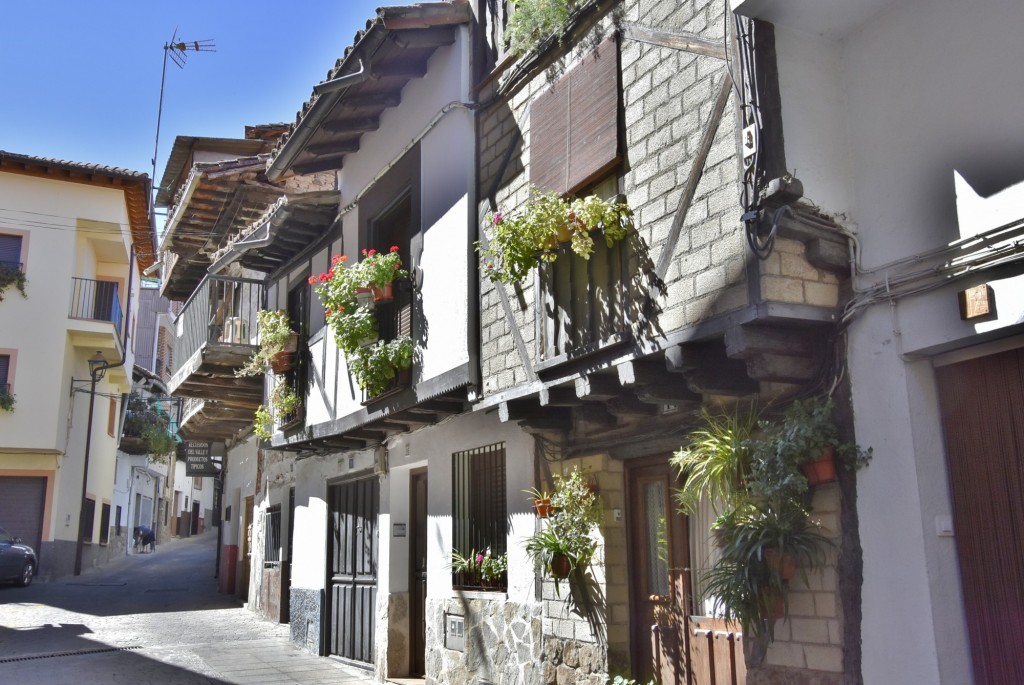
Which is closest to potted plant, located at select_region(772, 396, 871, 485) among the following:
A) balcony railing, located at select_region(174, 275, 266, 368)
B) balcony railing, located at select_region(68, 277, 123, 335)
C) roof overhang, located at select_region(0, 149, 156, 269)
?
balcony railing, located at select_region(174, 275, 266, 368)

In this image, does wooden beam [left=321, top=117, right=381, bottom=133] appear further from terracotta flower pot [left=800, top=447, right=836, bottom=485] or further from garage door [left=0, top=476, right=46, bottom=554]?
garage door [left=0, top=476, right=46, bottom=554]

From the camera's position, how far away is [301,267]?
14.1m

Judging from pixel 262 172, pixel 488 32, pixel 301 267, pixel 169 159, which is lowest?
pixel 301 267

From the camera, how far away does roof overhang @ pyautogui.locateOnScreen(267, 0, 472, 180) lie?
9.55m

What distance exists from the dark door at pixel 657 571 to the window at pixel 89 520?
21.9m

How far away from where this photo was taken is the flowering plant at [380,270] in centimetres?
1023

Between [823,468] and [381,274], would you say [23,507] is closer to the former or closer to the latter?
[381,274]

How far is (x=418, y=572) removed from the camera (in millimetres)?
11375

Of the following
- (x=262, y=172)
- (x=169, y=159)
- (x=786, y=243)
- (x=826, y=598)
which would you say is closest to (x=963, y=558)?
(x=826, y=598)

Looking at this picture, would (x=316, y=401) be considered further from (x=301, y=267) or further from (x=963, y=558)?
(x=963, y=558)

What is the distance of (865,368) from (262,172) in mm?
11729

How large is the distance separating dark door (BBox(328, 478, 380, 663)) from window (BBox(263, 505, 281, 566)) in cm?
359

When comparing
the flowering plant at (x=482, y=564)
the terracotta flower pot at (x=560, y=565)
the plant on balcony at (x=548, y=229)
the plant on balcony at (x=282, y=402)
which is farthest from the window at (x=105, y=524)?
the plant on balcony at (x=548, y=229)

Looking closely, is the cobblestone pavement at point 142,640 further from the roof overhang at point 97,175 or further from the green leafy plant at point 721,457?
the roof overhang at point 97,175
